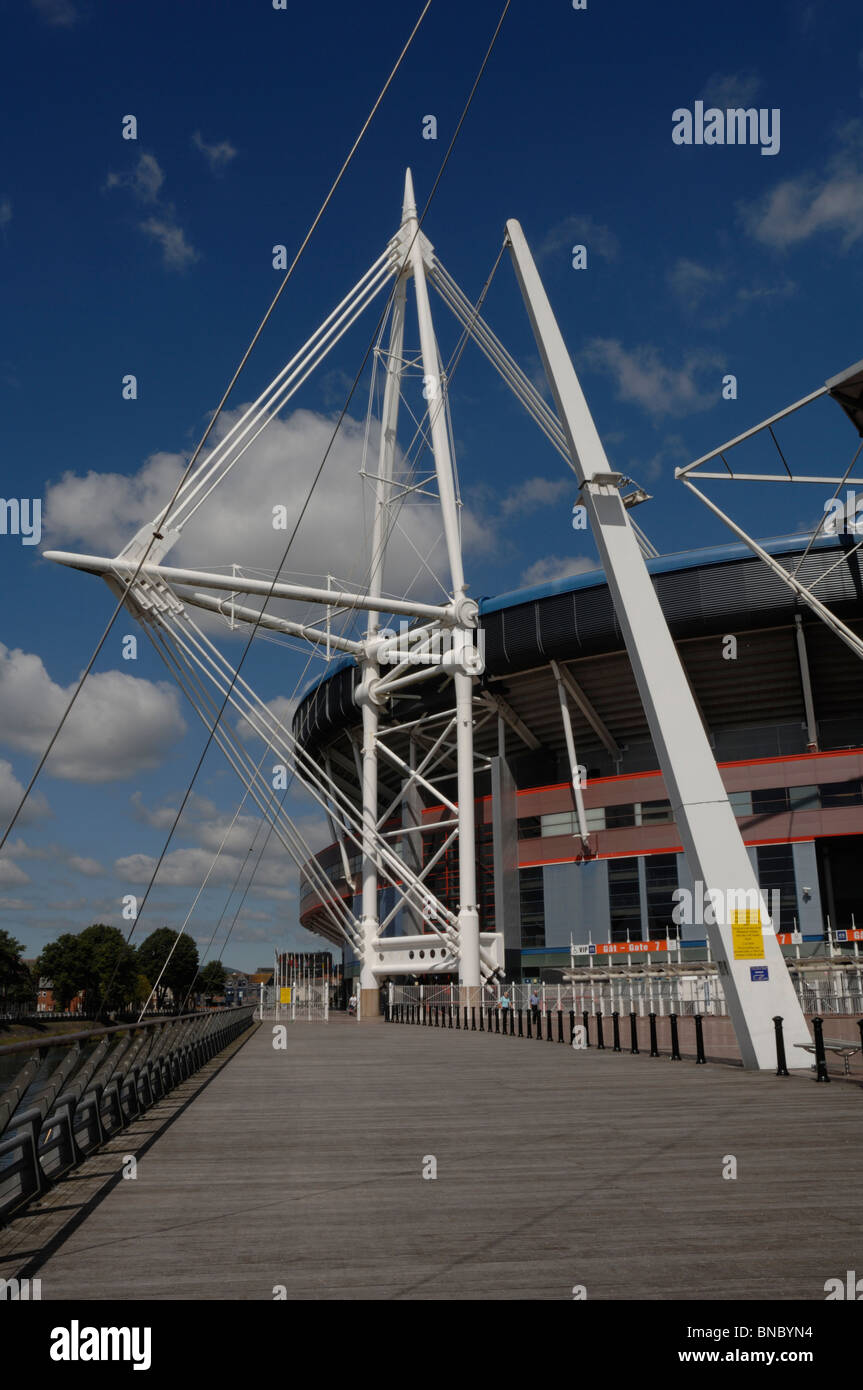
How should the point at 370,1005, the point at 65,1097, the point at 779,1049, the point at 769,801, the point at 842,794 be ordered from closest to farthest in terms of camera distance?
the point at 65,1097 → the point at 779,1049 → the point at 370,1005 → the point at 842,794 → the point at 769,801

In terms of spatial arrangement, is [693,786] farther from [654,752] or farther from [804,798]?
[804,798]

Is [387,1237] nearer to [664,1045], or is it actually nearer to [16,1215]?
[16,1215]

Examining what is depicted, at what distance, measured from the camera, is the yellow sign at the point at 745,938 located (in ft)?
45.4

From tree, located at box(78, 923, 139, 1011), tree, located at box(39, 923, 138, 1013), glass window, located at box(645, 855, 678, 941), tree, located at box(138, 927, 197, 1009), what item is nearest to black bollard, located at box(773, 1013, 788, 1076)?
glass window, located at box(645, 855, 678, 941)

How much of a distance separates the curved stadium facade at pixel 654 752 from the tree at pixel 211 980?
118344 mm

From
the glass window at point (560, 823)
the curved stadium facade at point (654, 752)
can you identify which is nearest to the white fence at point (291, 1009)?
the curved stadium facade at point (654, 752)

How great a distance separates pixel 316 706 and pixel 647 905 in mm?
22714

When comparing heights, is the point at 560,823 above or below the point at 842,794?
below

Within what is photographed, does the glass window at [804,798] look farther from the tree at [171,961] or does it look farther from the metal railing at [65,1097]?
the tree at [171,961]

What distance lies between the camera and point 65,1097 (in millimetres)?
6898

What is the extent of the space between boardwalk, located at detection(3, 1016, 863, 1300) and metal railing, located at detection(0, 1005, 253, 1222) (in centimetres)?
41

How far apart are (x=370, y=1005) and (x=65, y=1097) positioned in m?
36.1

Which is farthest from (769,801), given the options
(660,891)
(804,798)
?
(660,891)
